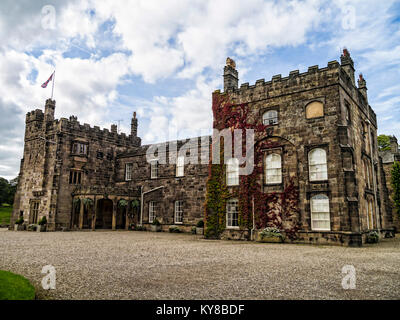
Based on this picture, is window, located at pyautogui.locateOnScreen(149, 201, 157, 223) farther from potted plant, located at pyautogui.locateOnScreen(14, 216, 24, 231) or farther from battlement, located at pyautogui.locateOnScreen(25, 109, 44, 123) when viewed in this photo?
battlement, located at pyautogui.locateOnScreen(25, 109, 44, 123)

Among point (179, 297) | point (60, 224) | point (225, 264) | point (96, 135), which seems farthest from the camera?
point (96, 135)

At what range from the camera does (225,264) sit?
30.9 feet

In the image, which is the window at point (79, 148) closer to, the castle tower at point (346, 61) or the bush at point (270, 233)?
the bush at point (270, 233)

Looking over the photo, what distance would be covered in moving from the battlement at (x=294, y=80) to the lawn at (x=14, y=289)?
16827 mm

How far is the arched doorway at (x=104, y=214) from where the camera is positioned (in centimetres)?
2948

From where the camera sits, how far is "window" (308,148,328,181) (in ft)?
54.1

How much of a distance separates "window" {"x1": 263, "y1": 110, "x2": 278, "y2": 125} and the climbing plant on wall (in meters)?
0.38

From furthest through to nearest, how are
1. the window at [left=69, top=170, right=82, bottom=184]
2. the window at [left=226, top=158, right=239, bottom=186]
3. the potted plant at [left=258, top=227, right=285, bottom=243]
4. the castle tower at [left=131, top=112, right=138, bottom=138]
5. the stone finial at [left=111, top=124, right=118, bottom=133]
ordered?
1. the castle tower at [left=131, top=112, right=138, bottom=138]
2. the stone finial at [left=111, top=124, right=118, bottom=133]
3. the window at [left=69, top=170, right=82, bottom=184]
4. the window at [left=226, top=158, right=239, bottom=186]
5. the potted plant at [left=258, top=227, right=285, bottom=243]

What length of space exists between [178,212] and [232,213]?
846 cm

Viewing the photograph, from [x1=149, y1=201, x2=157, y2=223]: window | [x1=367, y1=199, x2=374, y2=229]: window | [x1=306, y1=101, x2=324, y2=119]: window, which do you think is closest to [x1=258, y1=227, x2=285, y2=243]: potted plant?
[x1=367, y1=199, x2=374, y2=229]: window

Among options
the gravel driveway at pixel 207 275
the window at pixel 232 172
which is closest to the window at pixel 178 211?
the window at pixel 232 172

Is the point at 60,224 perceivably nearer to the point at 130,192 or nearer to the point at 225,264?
the point at 130,192
